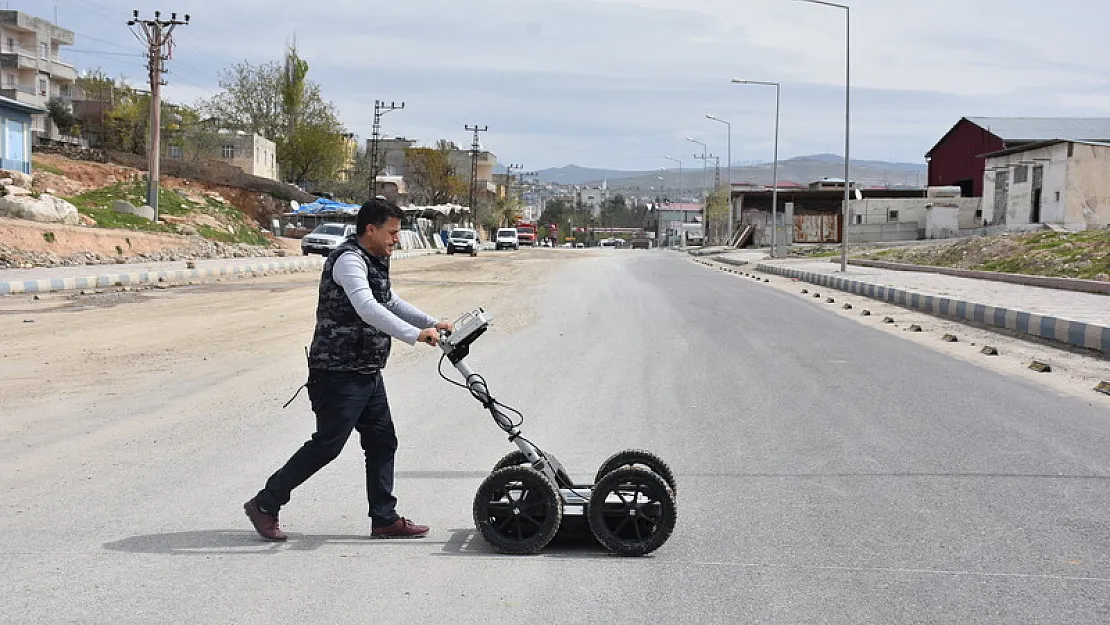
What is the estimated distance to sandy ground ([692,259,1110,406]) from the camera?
11656 mm

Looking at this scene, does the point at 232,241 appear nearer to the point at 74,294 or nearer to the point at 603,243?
the point at 74,294

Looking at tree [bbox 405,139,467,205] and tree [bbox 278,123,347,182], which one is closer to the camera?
tree [bbox 278,123,347,182]

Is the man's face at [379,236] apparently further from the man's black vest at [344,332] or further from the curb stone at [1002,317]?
the curb stone at [1002,317]

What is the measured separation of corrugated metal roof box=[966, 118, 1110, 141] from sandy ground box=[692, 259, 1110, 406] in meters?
52.7

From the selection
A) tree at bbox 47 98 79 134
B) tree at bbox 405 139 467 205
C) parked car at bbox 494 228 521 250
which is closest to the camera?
tree at bbox 47 98 79 134

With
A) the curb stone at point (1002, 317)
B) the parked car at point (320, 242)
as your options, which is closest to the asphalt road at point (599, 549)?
the curb stone at point (1002, 317)

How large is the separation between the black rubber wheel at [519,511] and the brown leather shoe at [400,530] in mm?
367

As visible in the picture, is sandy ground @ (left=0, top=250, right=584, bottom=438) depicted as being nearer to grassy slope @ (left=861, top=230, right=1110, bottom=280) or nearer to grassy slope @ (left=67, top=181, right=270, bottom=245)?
grassy slope @ (left=861, top=230, right=1110, bottom=280)

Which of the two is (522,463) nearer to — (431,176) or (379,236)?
(379,236)

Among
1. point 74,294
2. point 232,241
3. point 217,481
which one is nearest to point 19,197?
point 232,241

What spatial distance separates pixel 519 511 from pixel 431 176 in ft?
361

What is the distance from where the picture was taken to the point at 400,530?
17.2ft

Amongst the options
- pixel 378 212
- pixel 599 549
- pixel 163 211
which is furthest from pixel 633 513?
pixel 163 211

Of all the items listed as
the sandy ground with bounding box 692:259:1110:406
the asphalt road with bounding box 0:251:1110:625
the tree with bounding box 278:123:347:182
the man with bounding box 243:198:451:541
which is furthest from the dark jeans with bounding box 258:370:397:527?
the tree with bounding box 278:123:347:182
